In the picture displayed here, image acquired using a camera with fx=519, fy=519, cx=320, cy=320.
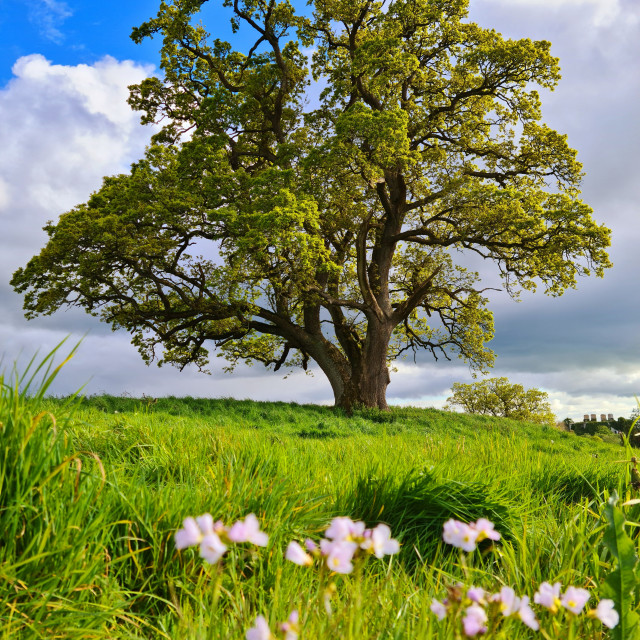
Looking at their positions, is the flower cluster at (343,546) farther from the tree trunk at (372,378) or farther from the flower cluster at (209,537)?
the tree trunk at (372,378)

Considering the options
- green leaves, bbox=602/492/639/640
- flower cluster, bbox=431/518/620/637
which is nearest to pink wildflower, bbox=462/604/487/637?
flower cluster, bbox=431/518/620/637

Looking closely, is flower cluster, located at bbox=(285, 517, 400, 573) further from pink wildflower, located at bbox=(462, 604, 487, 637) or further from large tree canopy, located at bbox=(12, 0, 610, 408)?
large tree canopy, located at bbox=(12, 0, 610, 408)

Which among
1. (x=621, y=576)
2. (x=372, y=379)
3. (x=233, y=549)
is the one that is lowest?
(x=233, y=549)

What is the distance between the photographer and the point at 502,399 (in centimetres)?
4062

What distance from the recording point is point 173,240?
18.2m

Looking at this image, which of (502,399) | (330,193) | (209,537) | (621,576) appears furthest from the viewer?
(502,399)

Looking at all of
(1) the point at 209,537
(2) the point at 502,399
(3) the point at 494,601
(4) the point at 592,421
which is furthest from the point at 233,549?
(4) the point at 592,421

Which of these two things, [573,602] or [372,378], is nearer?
[573,602]

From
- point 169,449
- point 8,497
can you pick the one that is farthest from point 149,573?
point 169,449

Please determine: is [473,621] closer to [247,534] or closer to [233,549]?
[247,534]

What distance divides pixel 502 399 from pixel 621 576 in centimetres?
4118

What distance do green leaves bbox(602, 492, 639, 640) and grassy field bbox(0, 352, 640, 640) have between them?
216mm

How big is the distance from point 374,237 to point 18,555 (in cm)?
1975

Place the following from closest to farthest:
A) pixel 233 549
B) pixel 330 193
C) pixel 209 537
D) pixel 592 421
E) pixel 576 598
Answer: pixel 209 537 < pixel 576 598 < pixel 233 549 < pixel 330 193 < pixel 592 421
